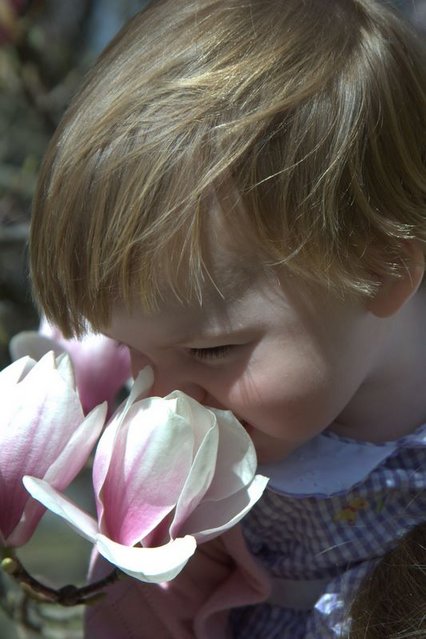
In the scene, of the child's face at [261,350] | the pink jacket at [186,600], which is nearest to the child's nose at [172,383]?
the child's face at [261,350]

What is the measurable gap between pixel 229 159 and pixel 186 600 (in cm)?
48

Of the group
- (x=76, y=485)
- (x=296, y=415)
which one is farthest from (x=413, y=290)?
(x=76, y=485)

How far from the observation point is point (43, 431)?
90 centimetres

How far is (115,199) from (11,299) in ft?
2.78

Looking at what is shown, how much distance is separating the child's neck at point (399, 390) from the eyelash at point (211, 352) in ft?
0.66

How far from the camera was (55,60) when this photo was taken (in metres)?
1.74

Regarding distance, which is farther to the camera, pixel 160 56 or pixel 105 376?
pixel 105 376

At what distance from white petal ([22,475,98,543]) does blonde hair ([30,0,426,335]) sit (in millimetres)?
181

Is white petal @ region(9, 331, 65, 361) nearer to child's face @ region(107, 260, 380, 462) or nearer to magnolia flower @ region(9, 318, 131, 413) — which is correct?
magnolia flower @ region(9, 318, 131, 413)

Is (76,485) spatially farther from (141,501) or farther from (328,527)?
(141,501)

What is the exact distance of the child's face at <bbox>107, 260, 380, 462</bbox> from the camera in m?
0.97

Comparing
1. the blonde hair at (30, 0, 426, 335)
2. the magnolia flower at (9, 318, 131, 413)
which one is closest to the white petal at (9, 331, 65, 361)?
the magnolia flower at (9, 318, 131, 413)

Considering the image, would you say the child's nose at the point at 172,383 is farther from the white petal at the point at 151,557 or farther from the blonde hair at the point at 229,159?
the white petal at the point at 151,557

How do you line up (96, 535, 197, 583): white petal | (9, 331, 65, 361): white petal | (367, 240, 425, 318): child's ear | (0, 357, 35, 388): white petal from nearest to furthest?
(96, 535, 197, 583): white petal, (0, 357, 35, 388): white petal, (367, 240, 425, 318): child's ear, (9, 331, 65, 361): white petal
